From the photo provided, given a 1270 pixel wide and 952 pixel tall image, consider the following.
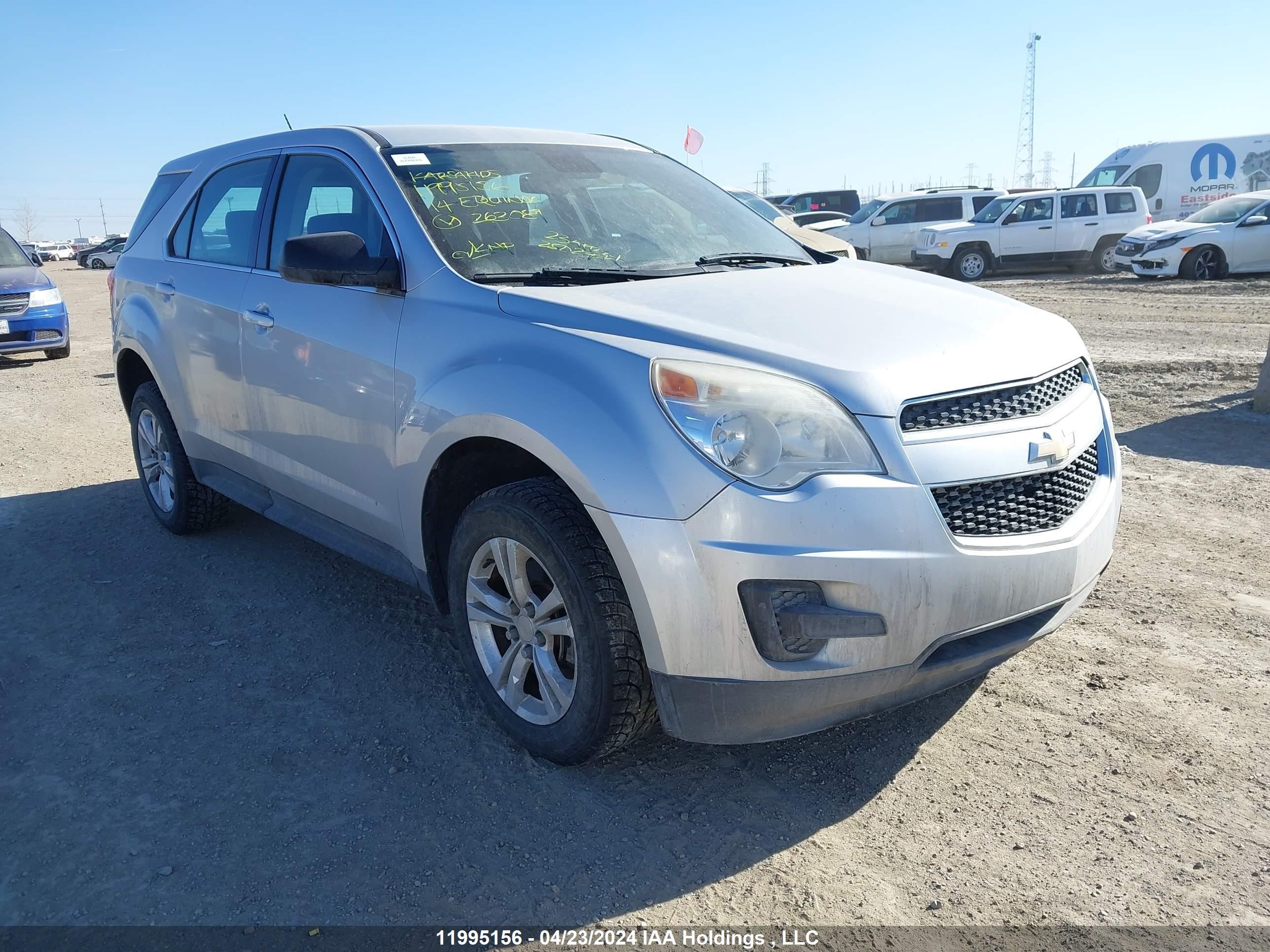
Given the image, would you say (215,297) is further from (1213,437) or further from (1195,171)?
(1195,171)

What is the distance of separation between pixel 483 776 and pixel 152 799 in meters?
0.94

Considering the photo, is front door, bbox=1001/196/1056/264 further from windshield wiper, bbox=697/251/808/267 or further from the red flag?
windshield wiper, bbox=697/251/808/267

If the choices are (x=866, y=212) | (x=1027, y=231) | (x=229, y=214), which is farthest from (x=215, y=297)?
(x=866, y=212)

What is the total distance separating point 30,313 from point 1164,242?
16529mm

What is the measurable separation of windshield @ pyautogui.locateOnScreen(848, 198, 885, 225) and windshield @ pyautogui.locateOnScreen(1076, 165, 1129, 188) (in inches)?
174

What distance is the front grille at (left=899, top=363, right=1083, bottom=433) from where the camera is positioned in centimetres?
250

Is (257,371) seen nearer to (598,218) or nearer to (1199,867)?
(598,218)

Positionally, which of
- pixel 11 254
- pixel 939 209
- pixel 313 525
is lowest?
pixel 313 525

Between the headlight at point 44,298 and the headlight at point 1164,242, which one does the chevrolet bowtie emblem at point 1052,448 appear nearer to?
the headlight at point 44,298

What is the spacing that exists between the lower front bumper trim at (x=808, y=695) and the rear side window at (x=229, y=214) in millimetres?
2802

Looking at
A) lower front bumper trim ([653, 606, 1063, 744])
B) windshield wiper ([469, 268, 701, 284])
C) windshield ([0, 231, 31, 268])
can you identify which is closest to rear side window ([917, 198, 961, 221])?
windshield ([0, 231, 31, 268])

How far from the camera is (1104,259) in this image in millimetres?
19328

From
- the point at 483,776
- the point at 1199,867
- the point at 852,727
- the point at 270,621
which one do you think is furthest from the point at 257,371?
the point at 1199,867

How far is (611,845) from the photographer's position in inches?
104
